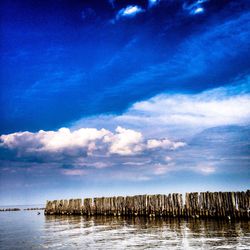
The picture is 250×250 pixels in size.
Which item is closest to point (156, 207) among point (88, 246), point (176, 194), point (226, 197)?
point (176, 194)

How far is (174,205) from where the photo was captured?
72.7 feet

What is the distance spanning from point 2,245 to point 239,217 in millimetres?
12964

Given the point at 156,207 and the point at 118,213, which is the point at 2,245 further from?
the point at 118,213

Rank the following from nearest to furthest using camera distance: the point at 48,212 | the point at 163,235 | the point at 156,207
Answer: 1. the point at 163,235
2. the point at 156,207
3. the point at 48,212

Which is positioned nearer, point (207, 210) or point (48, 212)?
point (207, 210)

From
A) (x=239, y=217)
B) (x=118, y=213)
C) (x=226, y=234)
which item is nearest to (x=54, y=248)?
(x=226, y=234)

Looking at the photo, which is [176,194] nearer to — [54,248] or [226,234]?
[226,234]

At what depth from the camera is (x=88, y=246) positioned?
39.3 ft

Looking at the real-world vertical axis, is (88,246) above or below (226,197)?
below

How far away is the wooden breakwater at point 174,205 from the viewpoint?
1852 cm

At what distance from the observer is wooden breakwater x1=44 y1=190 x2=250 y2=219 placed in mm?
18516

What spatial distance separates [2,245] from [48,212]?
23.6 m

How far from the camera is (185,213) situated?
21.4 meters

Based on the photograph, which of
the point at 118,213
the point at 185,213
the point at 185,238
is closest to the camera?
the point at 185,238
